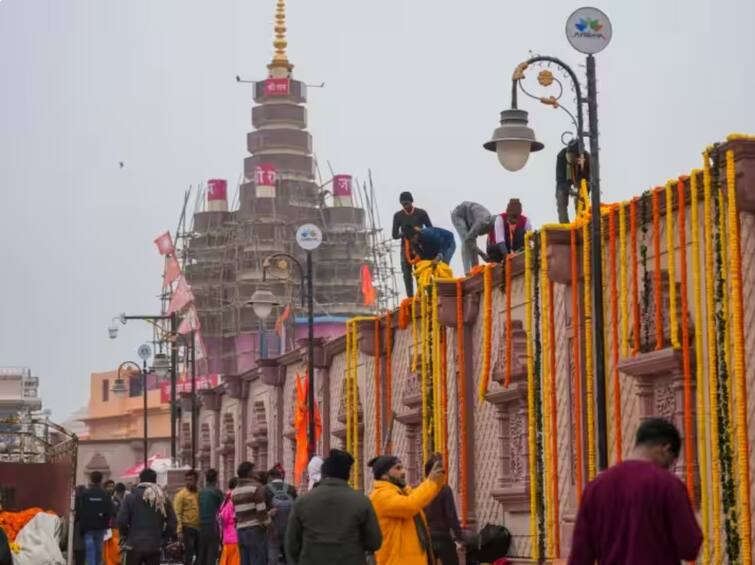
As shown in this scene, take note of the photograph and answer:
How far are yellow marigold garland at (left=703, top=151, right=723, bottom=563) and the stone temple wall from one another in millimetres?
71

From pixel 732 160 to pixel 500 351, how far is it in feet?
23.3

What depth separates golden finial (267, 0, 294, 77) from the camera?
102m

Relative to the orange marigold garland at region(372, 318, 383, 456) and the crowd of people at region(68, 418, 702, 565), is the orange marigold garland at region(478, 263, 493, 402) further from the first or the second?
the orange marigold garland at region(372, 318, 383, 456)

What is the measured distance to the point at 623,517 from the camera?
8.44m

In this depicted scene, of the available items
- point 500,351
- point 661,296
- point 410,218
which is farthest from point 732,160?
point 410,218

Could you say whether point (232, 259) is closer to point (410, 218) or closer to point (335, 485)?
point (410, 218)

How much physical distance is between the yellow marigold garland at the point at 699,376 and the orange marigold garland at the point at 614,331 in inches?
58.3

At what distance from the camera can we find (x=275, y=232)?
9819cm

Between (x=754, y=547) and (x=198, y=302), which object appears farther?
(x=198, y=302)

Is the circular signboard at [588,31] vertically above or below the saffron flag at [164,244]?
below

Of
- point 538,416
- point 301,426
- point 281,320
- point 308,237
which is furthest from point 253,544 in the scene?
point 281,320

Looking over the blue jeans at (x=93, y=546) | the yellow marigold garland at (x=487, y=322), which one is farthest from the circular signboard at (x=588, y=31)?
the blue jeans at (x=93, y=546)

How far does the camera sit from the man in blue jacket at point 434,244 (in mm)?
25531

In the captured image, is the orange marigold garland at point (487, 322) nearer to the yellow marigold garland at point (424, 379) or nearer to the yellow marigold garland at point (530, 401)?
the yellow marigold garland at point (530, 401)
